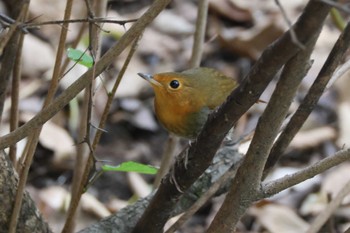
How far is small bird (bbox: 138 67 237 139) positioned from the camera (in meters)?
2.75

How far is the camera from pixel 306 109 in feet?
6.54

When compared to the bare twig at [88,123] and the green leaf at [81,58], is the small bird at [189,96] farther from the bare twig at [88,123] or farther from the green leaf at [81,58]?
the green leaf at [81,58]

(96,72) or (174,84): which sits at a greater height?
(174,84)

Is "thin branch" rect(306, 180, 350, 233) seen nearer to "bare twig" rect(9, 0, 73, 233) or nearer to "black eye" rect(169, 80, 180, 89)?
"black eye" rect(169, 80, 180, 89)

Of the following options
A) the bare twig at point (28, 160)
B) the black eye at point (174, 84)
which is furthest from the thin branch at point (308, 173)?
the black eye at point (174, 84)

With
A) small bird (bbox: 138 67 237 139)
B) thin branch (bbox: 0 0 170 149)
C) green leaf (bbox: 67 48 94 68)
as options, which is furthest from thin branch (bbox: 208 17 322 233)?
small bird (bbox: 138 67 237 139)

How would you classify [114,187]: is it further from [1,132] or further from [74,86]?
[74,86]

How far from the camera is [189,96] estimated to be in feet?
9.39

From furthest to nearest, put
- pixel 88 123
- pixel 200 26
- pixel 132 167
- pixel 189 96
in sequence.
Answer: pixel 189 96, pixel 200 26, pixel 132 167, pixel 88 123

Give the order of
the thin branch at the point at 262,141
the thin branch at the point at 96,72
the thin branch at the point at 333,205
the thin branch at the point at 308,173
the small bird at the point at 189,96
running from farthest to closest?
1. the small bird at the point at 189,96
2. the thin branch at the point at 333,205
3. the thin branch at the point at 308,173
4. the thin branch at the point at 96,72
5. the thin branch at the point at 262,141

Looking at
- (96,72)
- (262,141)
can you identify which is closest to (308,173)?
(262,141)

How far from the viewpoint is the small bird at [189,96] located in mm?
2748

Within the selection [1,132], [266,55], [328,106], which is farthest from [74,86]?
[328,106]

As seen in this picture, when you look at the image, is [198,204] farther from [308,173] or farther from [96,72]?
[96,72]
